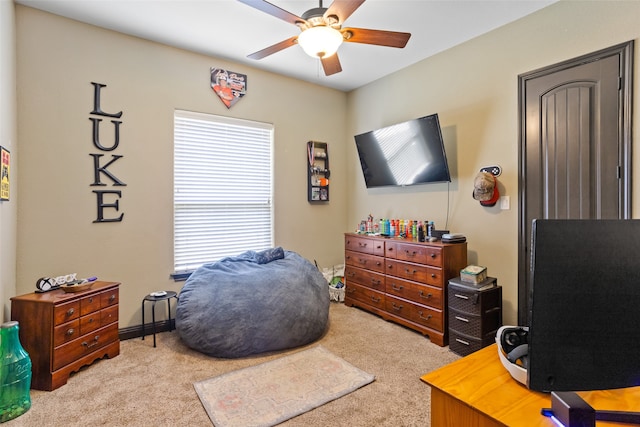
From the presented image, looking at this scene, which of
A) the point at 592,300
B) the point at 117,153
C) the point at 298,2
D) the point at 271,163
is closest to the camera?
the point at 592,300

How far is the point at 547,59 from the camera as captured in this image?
277cm

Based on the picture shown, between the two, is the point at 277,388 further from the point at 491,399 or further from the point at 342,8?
the point at 342,8

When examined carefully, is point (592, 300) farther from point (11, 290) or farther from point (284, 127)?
point (284, 127)

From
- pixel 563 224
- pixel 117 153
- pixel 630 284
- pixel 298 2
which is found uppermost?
pixel 298 2

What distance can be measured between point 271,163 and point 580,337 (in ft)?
12.4

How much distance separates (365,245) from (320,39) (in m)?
2.36

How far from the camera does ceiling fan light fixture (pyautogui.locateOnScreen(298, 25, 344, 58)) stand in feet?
7.02

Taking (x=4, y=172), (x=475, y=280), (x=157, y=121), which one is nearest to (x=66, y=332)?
(x=4, y=172)

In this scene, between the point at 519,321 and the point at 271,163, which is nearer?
the point at 519,321

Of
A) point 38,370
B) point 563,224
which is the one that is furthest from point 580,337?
point 38,370

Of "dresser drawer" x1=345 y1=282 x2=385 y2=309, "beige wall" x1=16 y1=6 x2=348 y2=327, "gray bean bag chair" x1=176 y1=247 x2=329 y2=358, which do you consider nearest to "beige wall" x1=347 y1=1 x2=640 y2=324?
"dresser drawer" x1=345 y1=282 x2=385 y2=309

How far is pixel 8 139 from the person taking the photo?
2488 mm

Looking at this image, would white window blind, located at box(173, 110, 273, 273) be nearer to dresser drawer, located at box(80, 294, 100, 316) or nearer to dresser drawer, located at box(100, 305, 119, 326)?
dresser drawer, located at box(100, 305, 119, 326)

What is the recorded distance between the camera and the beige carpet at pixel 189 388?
1968 mm
